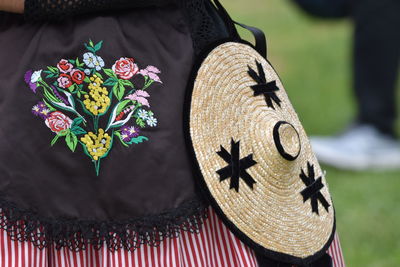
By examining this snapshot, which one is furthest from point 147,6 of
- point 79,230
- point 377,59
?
point 377,59

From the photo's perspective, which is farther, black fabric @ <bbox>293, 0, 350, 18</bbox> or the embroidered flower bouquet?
black fabric @ <bbox>293, 0, 350, 18</bbox>

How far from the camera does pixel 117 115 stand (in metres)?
1.53

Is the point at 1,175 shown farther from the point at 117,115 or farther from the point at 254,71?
the point at 254,71

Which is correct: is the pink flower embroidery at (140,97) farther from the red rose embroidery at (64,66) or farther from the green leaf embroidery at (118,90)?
the red rose embroidery at (64,66)

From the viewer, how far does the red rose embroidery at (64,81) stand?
4.98 ft

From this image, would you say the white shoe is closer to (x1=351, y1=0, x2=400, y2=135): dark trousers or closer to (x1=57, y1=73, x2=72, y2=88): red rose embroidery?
(x1=351, y1=0, x2=400, y2=135): dark trousers

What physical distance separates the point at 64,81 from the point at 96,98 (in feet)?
0.22

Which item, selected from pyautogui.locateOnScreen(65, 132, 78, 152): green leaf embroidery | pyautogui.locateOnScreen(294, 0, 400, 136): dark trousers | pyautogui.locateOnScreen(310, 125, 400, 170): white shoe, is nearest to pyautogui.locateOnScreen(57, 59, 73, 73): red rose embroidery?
pyautogui.locateOnScreen(65, 132, 78, 152): green leaf embroidery

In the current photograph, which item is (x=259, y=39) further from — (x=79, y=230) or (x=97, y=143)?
(x=79, y=230)

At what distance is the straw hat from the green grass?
1.41m

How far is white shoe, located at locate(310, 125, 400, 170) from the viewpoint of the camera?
414 centimetres

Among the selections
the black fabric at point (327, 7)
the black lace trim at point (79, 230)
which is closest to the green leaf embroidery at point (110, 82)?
the black lace trim at point (79, 230)

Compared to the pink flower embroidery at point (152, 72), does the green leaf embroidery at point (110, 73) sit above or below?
above

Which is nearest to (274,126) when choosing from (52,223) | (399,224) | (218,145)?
(218,145)
